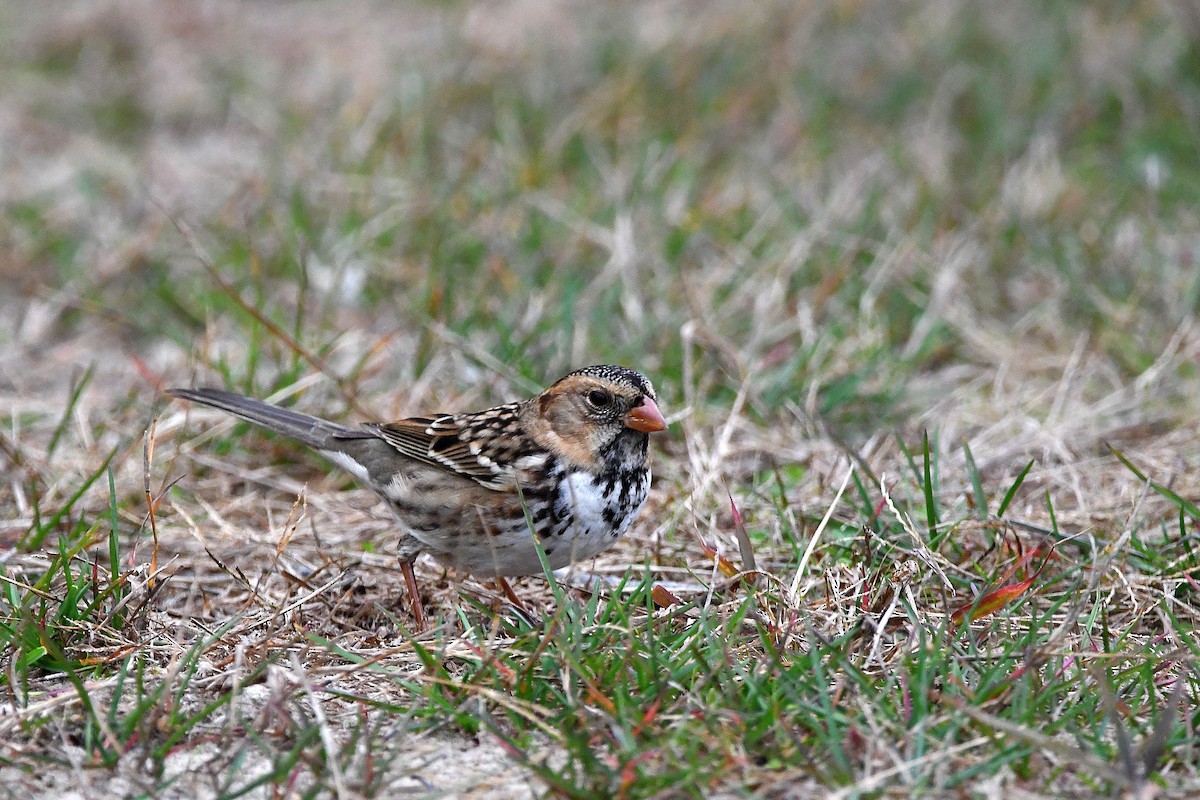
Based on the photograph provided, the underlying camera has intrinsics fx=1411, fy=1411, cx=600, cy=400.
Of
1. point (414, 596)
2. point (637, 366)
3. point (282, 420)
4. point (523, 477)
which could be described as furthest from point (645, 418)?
point (637, 366)

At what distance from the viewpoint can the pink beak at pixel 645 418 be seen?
409cm

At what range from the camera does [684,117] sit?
27.7 ft

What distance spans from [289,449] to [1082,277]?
3591 mm

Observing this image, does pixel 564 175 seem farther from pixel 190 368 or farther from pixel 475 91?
pixel 190 368

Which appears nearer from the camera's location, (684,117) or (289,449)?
(289,449)

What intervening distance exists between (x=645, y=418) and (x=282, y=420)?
4.19ft

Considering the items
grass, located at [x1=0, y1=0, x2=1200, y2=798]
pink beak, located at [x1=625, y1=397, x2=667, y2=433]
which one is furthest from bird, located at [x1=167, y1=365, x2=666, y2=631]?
grass, located at [x1=0, y1=0, x2=1200, y2=798]

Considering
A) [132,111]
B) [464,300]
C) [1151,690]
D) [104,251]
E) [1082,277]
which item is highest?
[132,111]

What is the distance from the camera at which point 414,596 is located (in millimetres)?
4043

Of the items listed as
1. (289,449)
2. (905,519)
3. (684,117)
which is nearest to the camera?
(905,519)

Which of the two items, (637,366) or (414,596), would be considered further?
(637,366)

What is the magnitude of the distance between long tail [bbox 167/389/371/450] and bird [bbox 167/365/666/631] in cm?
21

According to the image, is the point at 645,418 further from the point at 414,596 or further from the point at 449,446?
the point at 414,596

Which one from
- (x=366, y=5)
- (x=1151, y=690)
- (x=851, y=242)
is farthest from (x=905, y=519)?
(x=366, y=5)
